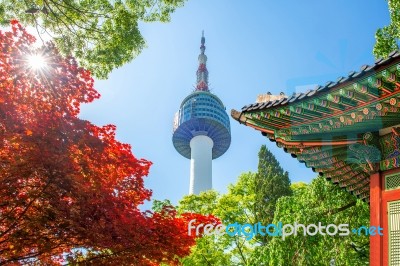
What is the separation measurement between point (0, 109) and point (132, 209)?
3860 millimetres

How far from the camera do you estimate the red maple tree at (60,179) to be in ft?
27.9

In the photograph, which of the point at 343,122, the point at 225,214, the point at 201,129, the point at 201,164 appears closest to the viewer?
the point at 343,122

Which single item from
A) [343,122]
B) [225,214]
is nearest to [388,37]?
[343,122]

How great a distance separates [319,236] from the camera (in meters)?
11.3

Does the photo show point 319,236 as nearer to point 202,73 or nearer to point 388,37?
point 388,37

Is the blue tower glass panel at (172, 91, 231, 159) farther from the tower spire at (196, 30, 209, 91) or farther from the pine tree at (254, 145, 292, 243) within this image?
the pine tree at (254, 145, 292, 243)

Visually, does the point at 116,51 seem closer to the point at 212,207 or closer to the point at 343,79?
the point at 343,79

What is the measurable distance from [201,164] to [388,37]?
75.2m

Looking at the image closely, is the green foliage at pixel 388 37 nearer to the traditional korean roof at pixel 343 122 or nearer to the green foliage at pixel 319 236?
the green foliage at pixel 319 236

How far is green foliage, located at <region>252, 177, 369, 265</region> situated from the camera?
10.9 meters

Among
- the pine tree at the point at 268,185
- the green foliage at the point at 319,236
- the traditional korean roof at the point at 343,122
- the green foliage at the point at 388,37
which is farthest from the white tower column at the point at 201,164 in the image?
the traditional korean roof at the point at 343,122

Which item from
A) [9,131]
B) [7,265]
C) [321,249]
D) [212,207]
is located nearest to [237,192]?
[212,207]

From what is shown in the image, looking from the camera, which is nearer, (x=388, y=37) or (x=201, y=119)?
(x=388, y=37)

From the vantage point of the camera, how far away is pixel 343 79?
512 cm
